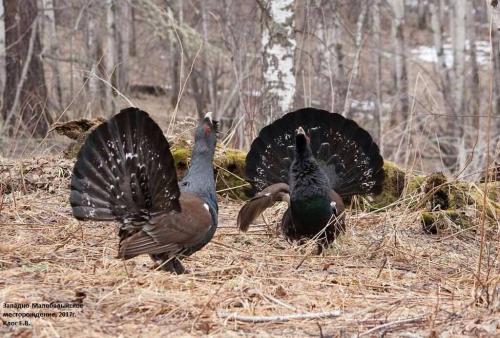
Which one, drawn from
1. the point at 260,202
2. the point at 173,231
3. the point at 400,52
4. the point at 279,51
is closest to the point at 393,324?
the point at 173,231

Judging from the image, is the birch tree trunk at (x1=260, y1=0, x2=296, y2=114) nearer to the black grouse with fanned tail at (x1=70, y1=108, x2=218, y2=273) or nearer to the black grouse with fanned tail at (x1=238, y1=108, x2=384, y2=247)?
the black grouse with fanned tail at (x1=238, y1=108, x2=384, y2=247)

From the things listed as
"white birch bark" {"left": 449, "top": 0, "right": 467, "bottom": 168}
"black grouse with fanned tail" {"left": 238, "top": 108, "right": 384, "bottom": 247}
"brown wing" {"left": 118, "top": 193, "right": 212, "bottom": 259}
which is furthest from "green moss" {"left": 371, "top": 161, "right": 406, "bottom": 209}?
"white birch bark" {"left": 449, "top": 0, "right": 467, "bottom": 168}

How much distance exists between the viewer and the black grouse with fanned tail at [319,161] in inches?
240

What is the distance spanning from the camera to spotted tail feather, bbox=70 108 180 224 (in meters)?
4.64

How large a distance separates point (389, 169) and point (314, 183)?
168cm

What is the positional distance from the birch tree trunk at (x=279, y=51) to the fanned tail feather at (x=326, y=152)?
3.48 meters

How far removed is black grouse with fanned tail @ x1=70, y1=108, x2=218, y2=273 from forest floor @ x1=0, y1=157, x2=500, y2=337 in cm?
20

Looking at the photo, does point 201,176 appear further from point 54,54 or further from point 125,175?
point 54,54

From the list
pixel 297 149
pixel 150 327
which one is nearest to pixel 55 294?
pixel 150 327

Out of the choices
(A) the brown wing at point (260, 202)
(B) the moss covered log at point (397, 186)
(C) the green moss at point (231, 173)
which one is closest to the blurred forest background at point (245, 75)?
(B) the moss covered log at point (397, 186)

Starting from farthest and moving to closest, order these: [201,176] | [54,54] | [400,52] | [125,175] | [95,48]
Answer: [400,52]
[95,48]
[54,54]
[201,176]
[125,175]

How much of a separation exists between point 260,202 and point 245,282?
Answer: 1.60m

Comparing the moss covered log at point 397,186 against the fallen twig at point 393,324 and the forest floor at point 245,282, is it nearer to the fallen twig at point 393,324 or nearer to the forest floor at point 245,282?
the forest floor at point 245,282

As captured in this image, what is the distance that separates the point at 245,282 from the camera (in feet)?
14.4
